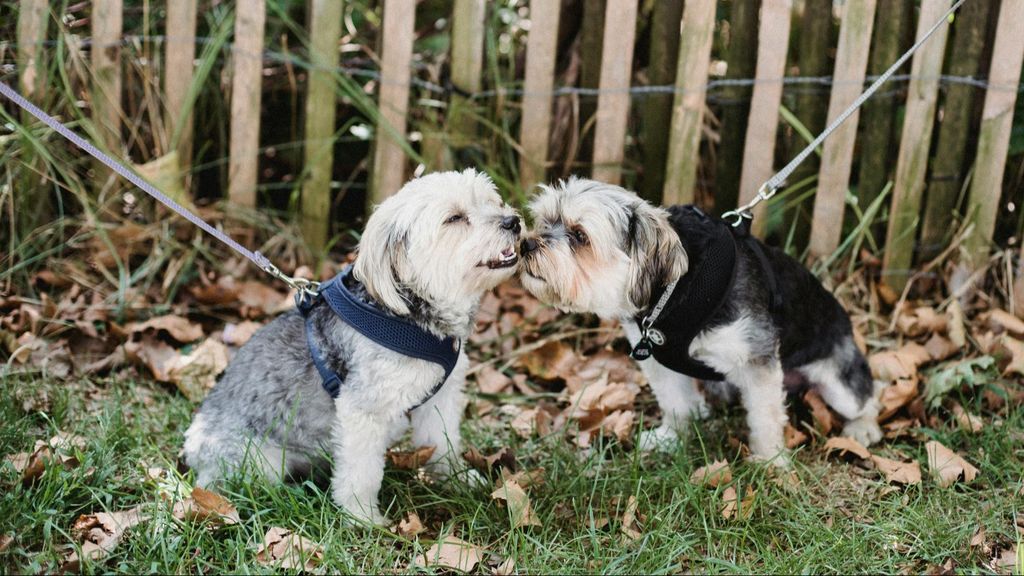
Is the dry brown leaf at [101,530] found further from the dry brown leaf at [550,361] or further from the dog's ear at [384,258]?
the dry brown leaf at [550,361]

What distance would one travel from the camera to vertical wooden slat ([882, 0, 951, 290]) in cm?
491

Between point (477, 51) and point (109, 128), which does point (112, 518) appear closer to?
point (109, 128)

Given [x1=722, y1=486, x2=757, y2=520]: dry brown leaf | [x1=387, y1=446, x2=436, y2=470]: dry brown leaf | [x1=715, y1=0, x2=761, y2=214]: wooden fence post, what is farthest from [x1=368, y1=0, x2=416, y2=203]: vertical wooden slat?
[x1=722, y1=486, x2=757, y2=520]: dry brown leaf

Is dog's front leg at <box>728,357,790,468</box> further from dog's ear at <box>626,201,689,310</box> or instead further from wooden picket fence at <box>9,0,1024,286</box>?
wooden picket fence at <box>9,0,1024,286</box>

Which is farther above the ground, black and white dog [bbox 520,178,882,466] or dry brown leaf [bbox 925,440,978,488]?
black and white dog [bbox 520,178,882,466]

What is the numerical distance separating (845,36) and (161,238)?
3.93 m

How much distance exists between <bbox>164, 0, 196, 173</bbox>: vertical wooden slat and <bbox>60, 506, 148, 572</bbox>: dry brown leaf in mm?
2679

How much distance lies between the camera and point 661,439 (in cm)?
434

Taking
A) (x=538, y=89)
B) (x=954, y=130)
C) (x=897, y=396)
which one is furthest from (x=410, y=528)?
(x=954, y=130)

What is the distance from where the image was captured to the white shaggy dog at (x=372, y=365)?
3375 mm

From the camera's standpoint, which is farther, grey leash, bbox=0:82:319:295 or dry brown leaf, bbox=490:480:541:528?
dry brown leaf, bbox=490:480:541:528

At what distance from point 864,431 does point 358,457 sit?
234cm

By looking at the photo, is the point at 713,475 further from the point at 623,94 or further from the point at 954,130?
the point at 954,130

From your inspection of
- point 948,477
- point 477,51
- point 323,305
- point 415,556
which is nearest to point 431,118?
point 477,51
